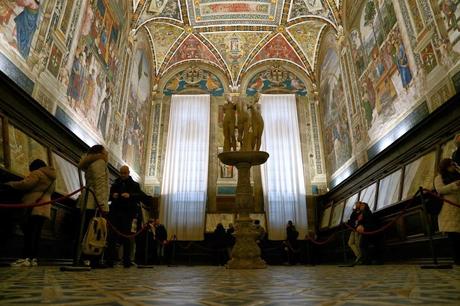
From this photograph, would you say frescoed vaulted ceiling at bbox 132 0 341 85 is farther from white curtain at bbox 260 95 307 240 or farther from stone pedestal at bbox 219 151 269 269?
stone pedestal at bbox 219 151 269 269

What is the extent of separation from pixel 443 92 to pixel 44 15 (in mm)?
7642

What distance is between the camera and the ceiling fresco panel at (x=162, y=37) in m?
13.6

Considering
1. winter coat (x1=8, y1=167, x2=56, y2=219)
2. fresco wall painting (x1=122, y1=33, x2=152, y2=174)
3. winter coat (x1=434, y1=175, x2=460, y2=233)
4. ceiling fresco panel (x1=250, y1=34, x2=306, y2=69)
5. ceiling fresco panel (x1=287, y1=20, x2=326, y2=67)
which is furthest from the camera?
ceiling fresco panel (x1=250, y1=34, x2=306, y2=69)

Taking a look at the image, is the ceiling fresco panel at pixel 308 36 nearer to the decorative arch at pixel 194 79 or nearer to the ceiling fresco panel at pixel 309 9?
the ceiling fresco panel at pixel 309 9

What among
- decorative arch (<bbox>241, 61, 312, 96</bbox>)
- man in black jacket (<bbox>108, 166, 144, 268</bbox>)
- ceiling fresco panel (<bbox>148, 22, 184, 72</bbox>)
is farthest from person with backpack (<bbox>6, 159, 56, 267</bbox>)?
decorative arch (<bbox>241, 61, 312, 96</bbox>)

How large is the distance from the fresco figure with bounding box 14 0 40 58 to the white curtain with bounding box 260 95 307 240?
8863 millimetres

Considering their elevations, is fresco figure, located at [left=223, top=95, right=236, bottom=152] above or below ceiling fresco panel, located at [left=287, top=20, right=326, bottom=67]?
below

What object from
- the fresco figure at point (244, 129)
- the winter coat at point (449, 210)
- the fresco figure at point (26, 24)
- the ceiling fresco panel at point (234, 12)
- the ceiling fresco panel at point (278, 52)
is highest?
the ceiling fresco panel at point (234, 12)

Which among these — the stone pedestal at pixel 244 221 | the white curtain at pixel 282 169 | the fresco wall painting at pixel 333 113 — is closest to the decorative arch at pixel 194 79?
the white curtain at pixel 282 169

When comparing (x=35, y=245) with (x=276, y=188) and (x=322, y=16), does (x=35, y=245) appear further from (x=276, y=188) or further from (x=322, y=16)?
(x=322, y=16)

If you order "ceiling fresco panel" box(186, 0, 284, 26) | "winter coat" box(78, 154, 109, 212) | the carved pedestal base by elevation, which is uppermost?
"ceiling fresco panel" box(186, 0, 284, 26)

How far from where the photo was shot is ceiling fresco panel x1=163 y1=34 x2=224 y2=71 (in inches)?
566

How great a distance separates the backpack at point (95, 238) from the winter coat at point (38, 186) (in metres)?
0.70

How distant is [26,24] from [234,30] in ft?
30.3
